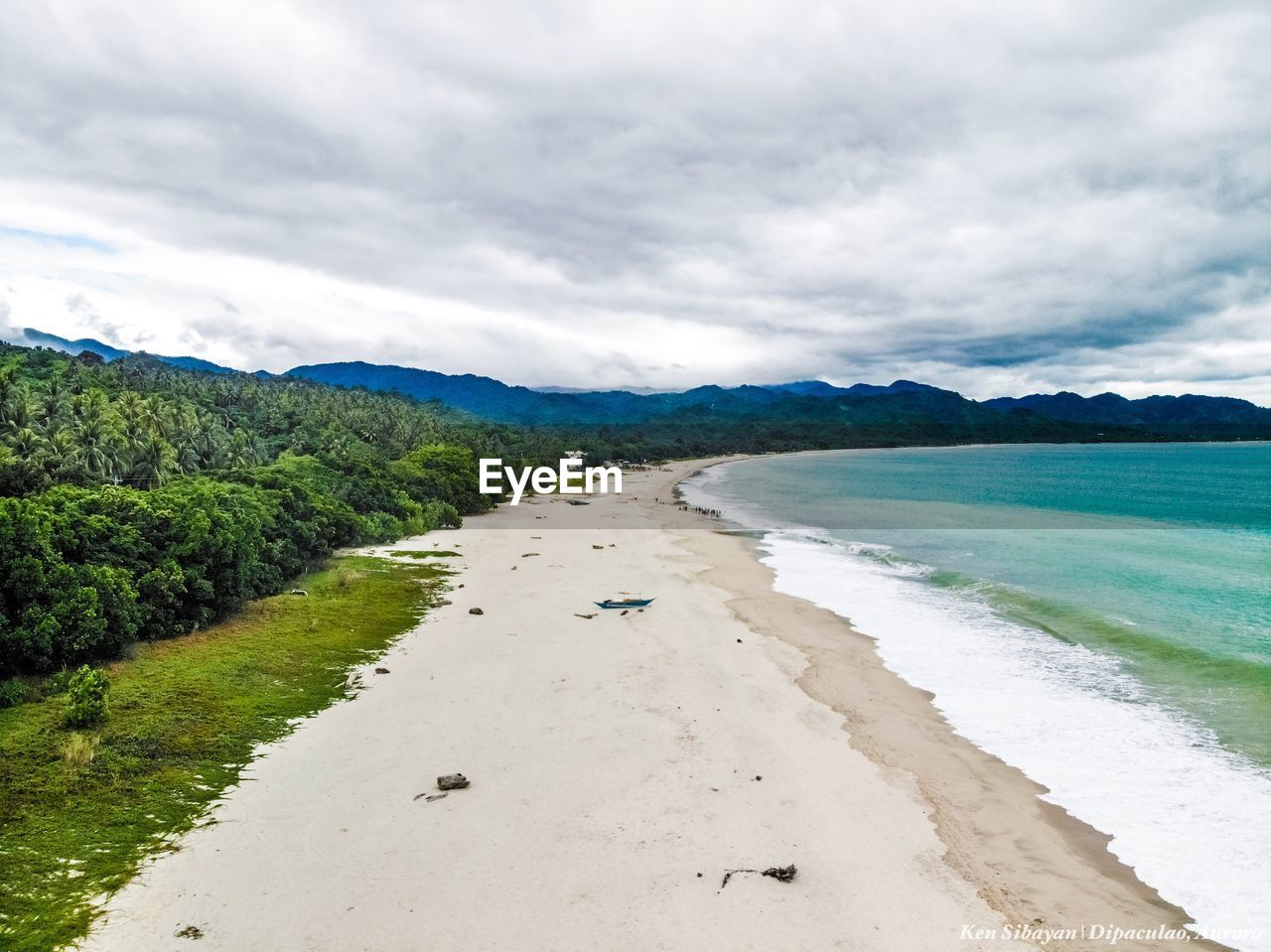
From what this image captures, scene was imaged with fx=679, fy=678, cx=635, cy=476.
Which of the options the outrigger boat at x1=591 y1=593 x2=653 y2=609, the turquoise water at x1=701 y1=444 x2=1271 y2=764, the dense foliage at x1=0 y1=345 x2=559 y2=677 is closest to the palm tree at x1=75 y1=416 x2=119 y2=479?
the dense foliage at x1=0 y1=345 x2=559 y2=677

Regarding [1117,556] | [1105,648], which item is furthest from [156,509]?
[1117,556]

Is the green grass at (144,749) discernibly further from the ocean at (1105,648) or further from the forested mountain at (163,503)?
the ocean at (1105,648)

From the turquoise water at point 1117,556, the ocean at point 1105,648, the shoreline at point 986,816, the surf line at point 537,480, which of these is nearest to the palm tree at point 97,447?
the surf line at point 537,480

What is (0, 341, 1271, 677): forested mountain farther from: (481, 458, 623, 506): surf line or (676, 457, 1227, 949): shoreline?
(676, 457, 1227, 949): shoreline

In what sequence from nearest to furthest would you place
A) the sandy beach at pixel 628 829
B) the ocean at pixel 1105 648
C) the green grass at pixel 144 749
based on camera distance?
the sandy beach at pixel 628 829
the green grass at pixel 144 749
the ocean at pixel 1105 648

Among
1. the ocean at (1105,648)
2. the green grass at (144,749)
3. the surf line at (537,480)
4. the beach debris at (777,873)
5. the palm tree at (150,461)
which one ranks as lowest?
the ocean at (1105,648)

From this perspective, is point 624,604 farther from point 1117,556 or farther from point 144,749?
point 1117,556

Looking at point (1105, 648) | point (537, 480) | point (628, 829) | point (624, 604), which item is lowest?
point (1105, 648)
